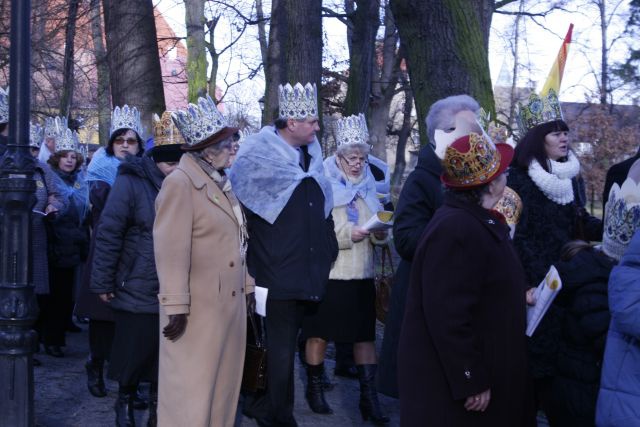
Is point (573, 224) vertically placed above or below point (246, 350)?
above

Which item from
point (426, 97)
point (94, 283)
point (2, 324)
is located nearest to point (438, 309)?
point (2, 324)

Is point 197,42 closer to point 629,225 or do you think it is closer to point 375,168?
point 375,168

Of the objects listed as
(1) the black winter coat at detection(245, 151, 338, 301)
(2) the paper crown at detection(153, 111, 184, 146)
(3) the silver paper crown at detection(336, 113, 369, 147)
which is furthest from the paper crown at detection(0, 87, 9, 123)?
(1) the black winter coat at detection(245, 151, 338, 301)

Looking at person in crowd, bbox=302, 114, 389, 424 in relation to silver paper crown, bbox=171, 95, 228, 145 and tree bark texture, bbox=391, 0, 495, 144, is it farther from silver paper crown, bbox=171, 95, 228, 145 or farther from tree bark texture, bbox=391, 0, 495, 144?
silver paper crown, bbox=171, 95, 228, 145

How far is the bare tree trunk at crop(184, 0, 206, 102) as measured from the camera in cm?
1973

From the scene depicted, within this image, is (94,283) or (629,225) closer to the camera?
(629,225)

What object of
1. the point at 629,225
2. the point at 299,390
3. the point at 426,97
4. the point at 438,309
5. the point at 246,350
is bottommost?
the point at 299,390

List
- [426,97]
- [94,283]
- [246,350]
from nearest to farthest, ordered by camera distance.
Result: [246,350], [94,283], [426,97]

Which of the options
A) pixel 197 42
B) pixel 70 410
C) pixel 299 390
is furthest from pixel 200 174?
pixel 197 42

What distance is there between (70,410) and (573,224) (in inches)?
149

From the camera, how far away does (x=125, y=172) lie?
19.6 feet

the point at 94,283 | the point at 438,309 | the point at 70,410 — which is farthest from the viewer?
the point at 70,410

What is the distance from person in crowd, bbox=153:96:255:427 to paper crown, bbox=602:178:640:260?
1.90 meters

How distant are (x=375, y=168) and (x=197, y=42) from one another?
42.1ft
